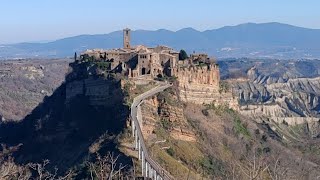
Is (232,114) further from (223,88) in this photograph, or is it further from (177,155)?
(177,155)

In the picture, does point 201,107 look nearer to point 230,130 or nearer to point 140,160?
point 230,130

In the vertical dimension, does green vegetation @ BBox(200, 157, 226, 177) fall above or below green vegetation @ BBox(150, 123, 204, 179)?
below

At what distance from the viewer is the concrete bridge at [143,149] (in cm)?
3041

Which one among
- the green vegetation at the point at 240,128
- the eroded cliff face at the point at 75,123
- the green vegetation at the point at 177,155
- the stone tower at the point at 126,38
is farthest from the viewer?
the stone tower at the point at 126,38

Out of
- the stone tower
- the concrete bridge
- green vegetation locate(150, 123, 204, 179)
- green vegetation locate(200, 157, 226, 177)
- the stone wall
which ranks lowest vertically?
green vegetation locate(200, 157, 226, 177)

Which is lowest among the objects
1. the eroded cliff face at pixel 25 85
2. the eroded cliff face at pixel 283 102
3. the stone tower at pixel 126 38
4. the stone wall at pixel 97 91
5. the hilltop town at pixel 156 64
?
the eroded cliff face at pixel 25 85

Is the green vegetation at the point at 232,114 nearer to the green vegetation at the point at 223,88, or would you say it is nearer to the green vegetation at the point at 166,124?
the green vegetation at the point at 223,88

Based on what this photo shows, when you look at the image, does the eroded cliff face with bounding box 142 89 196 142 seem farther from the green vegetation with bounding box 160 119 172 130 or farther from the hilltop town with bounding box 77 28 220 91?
the hilltop town with bounding box 77 28 220 91

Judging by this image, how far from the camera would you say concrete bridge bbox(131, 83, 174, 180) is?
30.4 m

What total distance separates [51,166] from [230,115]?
15994 millimetres

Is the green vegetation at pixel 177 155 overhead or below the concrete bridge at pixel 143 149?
below

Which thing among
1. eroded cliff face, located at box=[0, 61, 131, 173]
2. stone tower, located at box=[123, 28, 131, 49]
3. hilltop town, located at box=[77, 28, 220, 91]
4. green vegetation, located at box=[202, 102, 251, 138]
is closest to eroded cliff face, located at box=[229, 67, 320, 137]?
green vegetation, located at box=[202, 102, 251, 138]

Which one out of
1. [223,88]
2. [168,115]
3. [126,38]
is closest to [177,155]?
[168,115]

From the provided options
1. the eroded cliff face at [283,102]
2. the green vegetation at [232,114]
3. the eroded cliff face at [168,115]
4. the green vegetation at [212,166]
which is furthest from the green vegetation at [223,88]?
the green vegetation at [212,166]
